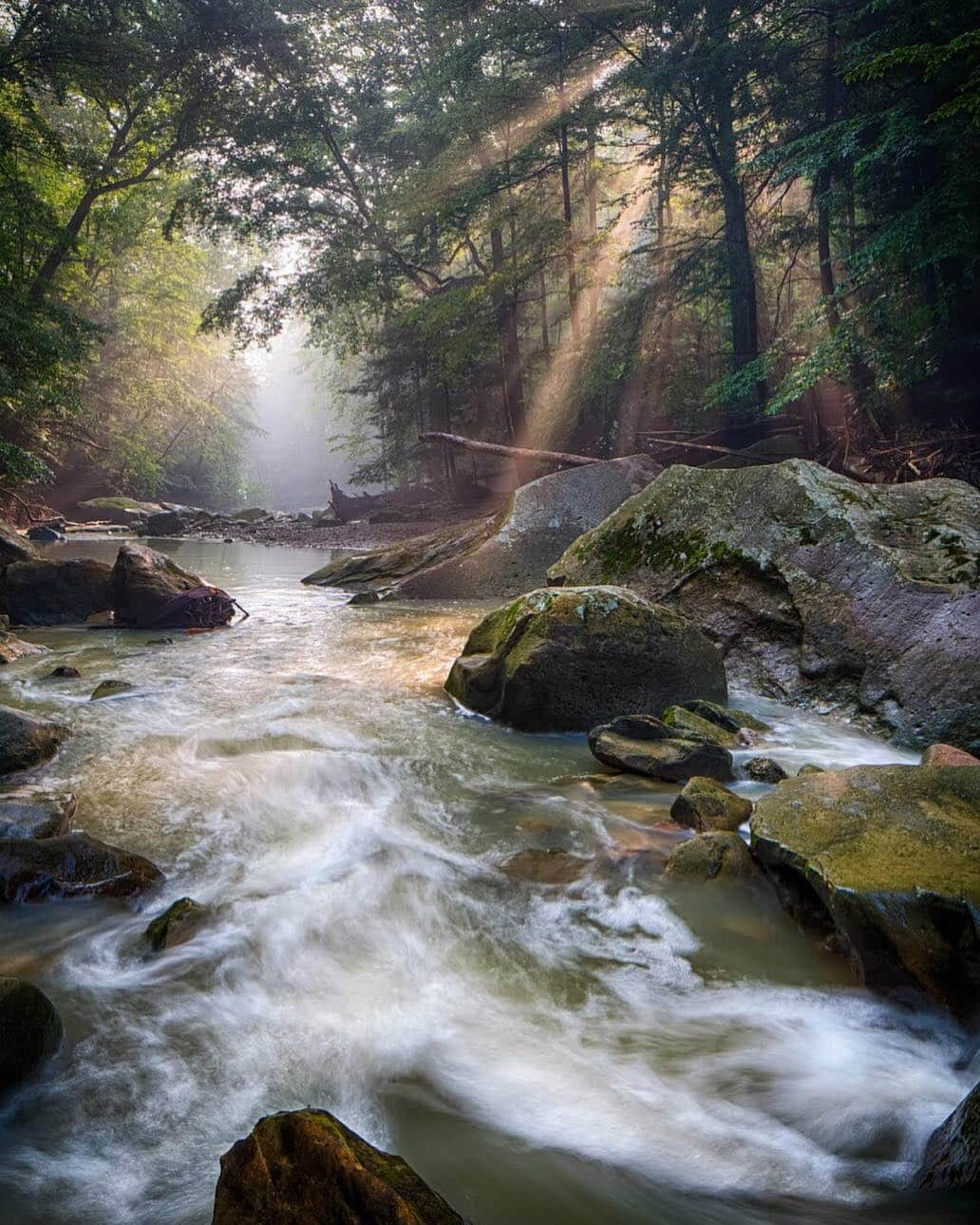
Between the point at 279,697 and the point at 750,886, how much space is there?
13.6 ft

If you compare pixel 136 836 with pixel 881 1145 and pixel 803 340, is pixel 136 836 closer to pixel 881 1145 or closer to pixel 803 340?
pixel 881 1145

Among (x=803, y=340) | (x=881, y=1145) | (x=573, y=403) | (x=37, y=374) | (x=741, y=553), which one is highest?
(x=803, y=340)

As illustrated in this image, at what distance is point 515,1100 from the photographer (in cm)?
209

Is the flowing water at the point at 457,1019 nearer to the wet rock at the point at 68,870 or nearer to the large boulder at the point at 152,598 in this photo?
the wet rock at the point at 68,870

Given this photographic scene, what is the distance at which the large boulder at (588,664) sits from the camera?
17.4ft

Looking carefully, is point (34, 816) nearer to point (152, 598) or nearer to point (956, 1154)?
point (956, 1154)

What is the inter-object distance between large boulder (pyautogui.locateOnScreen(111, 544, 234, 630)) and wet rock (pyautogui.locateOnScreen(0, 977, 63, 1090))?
766 centimetres

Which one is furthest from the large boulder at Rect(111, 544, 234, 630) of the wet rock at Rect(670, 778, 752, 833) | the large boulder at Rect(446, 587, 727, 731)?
the wet rock at Rect(670, 778, 752, 833)

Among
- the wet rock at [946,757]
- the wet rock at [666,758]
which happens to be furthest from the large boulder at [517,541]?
the wet rock at [946,757]

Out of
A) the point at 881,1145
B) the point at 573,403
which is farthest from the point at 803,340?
the point at 881,1145

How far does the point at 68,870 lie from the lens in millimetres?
3039

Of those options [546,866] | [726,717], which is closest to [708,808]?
[546,866]

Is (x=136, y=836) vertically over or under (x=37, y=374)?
under

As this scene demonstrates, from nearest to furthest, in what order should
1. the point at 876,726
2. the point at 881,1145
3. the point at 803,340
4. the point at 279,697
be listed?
the point at 881,1145
the point at 876,726
the point at 279,697
the point at 803,340
